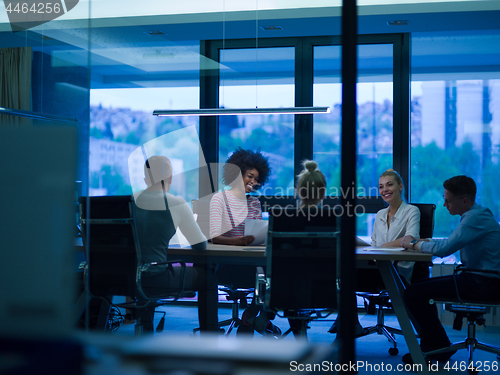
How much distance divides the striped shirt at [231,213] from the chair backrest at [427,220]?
1.32 metres

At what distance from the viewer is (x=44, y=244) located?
4.73ft

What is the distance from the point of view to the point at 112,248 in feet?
9.65

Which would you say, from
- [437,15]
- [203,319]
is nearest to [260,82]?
[437,15]

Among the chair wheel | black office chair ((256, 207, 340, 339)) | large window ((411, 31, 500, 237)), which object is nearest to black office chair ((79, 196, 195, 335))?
black office chair ((256, 207, 340, 339))

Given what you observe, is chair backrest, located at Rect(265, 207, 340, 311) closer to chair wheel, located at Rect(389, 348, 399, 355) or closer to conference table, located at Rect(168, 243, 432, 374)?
conference table, located at Rect(168, 243, 432, 374)

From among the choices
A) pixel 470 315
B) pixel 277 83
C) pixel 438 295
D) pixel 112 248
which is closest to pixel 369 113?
pixel 277 83

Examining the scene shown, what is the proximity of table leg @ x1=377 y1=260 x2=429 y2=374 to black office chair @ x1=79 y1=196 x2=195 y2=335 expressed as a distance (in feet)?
4.89

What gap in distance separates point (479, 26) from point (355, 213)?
455 cm

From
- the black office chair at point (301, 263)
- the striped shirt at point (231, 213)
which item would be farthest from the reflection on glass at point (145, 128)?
the black office chair at point (301, 263)

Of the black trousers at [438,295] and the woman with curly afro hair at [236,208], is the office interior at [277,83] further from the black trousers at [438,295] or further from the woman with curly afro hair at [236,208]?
the black trousers at [438,295]

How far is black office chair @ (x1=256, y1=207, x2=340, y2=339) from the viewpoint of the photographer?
2645 millimetres

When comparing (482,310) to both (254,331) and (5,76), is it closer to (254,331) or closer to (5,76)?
(254,331)

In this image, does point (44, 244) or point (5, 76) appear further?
point (5, 76)

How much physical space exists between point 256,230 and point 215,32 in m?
2.80
